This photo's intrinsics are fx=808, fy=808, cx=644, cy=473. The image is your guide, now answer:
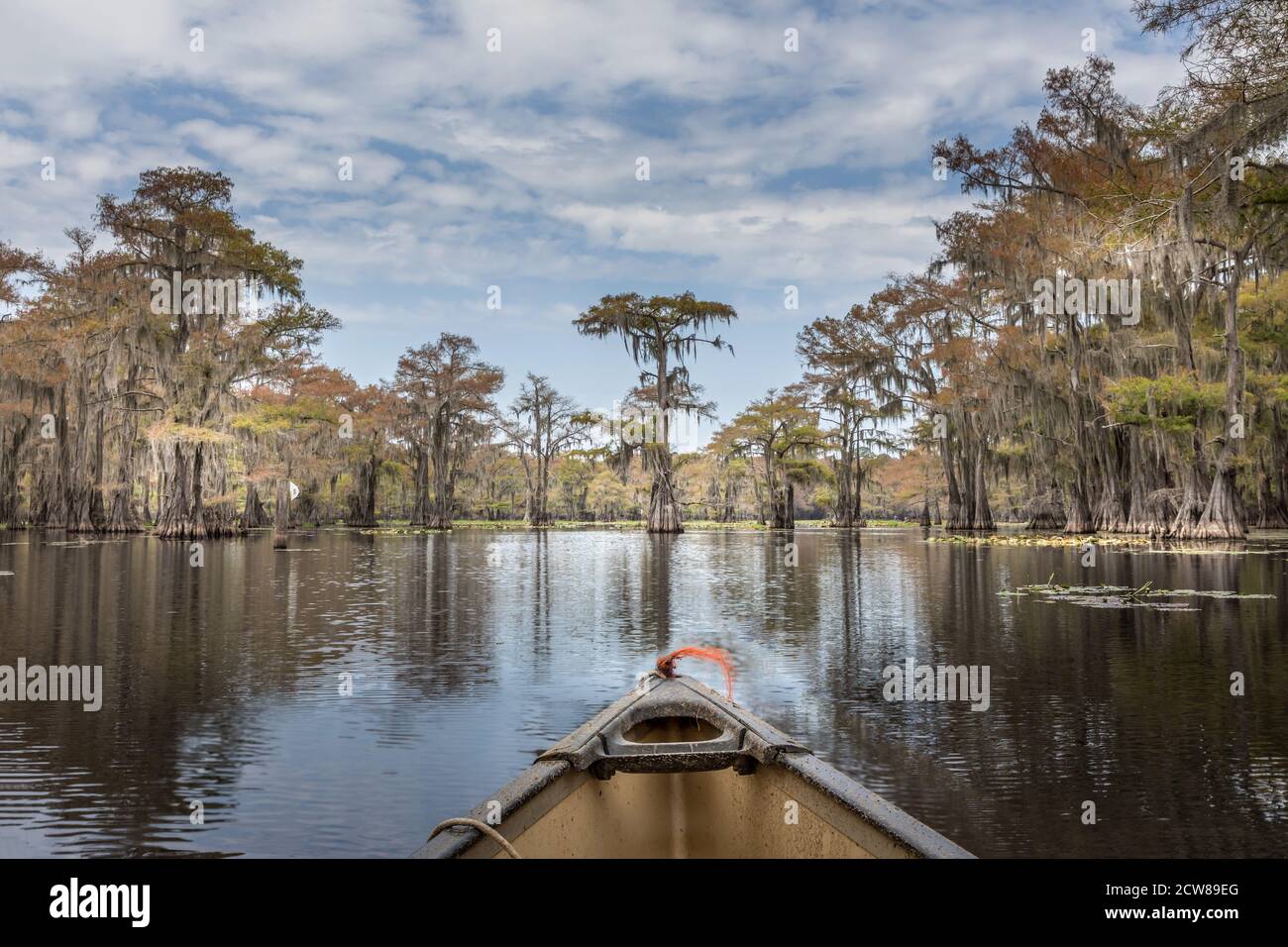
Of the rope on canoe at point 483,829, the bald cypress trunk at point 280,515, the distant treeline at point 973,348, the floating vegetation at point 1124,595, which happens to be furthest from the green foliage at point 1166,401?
the bald cypress trunk at point 280,515

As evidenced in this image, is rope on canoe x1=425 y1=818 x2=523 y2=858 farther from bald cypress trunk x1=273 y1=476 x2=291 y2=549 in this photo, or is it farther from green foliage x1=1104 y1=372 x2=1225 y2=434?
bald cypress trunk x1=273 y1=476 x2=291 y2=549

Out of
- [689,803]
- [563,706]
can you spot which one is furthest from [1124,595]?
[689,803]

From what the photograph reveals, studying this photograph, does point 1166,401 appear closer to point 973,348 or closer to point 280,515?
point 973,348

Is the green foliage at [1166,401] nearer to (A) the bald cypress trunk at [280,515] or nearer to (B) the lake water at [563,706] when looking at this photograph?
(B) the lake water at [563,706]

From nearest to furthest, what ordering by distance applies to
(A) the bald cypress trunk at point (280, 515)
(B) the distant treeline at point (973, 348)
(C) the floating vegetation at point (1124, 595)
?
(C) the floating vegetation at point (1124, 595) < (B) the distant treeline at point (973, 348) < (A) the bald cypress trunk at point (280, 515)

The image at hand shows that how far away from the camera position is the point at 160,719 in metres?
6.75

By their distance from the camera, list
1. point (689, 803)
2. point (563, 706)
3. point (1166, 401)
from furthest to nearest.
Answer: point (1166, 401) < point (563, 706) < point (689, 803)

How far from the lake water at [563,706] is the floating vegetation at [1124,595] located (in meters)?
0.37

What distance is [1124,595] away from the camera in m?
13.9

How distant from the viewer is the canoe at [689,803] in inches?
129

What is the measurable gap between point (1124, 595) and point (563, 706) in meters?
11.2
